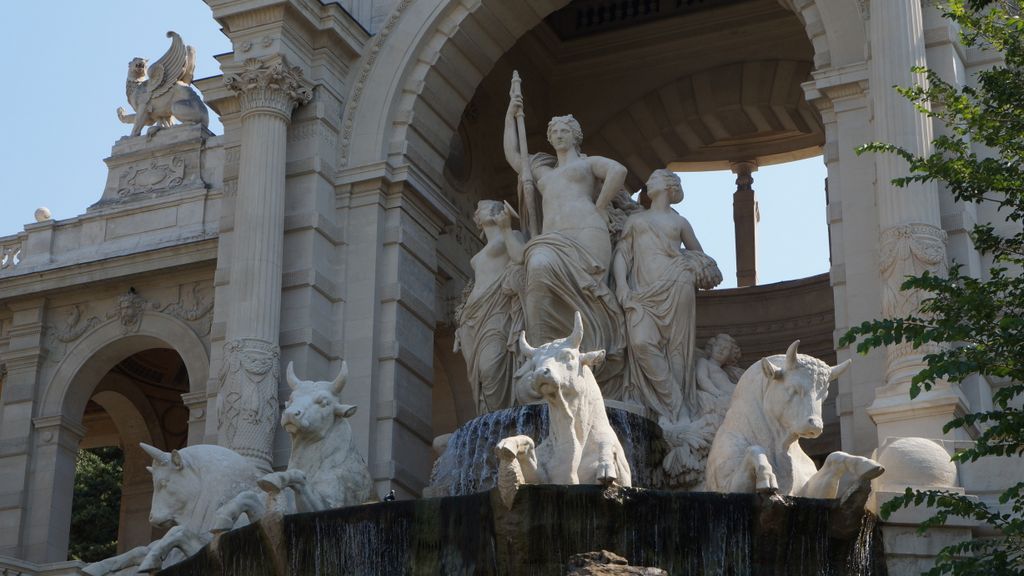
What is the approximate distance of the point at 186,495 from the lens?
17516 mm

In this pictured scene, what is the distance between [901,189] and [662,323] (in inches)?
131

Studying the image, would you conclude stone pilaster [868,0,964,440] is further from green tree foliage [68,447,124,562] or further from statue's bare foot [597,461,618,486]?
green tree foliage [68,447,124,562]

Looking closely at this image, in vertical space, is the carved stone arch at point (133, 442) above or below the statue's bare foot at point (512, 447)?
above

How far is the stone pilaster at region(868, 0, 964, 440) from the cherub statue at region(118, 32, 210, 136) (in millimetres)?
13094

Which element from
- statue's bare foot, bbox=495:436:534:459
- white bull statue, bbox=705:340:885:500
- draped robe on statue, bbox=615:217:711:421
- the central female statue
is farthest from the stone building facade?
statue's bare foot, bbox=495:436:534:459

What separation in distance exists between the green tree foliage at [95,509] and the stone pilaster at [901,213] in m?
23.5

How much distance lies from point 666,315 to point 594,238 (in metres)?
1.29

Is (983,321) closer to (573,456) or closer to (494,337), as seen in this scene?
(573,456)

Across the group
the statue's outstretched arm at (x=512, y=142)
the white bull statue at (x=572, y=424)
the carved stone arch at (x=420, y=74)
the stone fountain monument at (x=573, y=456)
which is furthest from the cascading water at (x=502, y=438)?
the carved stone arch at (x=420, y=74)

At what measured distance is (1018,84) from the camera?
14172mm

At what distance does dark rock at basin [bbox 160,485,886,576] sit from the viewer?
1441cm

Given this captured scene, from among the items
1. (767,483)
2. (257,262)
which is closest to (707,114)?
(257,262)

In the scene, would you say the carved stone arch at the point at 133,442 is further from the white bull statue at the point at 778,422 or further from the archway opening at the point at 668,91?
the white bull statue at the point at 778,422

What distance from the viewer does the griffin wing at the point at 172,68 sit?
29.3 metres
